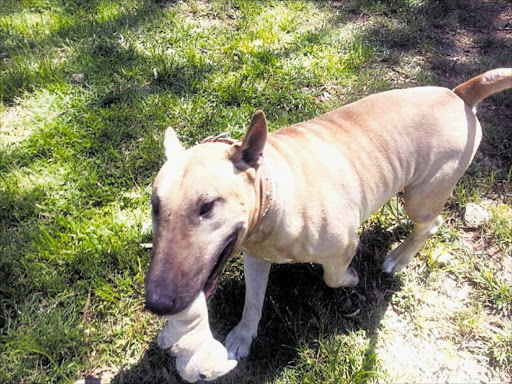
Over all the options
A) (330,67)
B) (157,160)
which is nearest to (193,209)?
(157,160)

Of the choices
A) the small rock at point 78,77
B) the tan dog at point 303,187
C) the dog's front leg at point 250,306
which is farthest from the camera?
the small rock at point 78,77

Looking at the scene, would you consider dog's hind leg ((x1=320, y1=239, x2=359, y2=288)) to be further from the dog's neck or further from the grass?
the dog's neck

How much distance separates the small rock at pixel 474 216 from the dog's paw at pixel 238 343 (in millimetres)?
2084

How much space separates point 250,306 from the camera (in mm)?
2885

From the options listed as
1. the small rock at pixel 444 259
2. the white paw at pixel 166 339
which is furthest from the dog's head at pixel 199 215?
the small rock at pixel 444 259

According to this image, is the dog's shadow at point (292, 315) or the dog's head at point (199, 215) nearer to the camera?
the dog's head at point (199, 215)

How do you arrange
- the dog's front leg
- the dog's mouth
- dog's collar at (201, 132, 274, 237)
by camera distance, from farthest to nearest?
the dog's front leg → dog's collar at (201, 132, 274, 237) → the dog's mouth

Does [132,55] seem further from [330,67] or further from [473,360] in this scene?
[473,360]

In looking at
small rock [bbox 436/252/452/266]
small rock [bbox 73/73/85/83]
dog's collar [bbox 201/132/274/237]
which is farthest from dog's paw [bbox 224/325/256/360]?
small rock [bbox 73/73/85/83]

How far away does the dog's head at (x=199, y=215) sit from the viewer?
6.18ft

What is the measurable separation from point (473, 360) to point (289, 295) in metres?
1.31

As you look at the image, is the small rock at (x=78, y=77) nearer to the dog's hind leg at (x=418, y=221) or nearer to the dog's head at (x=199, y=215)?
the dog's head at (x=199, y=215)

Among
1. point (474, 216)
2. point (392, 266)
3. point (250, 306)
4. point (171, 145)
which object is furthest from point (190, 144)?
point (474, 216)

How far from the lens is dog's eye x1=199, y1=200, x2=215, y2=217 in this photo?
2.01 m
